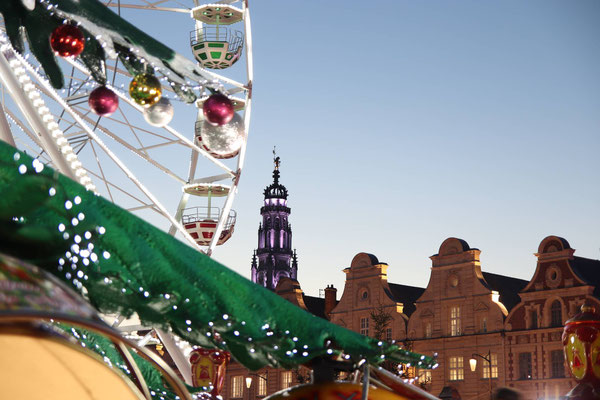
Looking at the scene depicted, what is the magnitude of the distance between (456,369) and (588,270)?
6.77m

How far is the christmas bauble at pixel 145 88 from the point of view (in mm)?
4145

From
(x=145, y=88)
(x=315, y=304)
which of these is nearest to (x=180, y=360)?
(x=145, y=88)

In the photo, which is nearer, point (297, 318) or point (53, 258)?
point (53, 258)

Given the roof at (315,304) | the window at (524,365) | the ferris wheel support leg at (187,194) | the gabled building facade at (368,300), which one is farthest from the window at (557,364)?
the ferris wheel support leg at (187,194)

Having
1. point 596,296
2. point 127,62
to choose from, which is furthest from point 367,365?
point 596,296

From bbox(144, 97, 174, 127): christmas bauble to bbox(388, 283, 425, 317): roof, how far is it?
37504 millimetres

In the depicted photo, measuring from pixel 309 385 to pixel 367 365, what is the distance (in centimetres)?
58

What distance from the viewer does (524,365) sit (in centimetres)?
3550

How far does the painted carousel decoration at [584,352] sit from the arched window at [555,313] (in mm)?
28812

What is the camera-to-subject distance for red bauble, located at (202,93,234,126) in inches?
174

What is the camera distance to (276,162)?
114 metres

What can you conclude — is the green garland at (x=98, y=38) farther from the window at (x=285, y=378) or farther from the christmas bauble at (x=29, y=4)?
the window at (x=285, y=378)

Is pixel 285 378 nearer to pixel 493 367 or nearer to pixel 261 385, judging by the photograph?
pixel 261 385

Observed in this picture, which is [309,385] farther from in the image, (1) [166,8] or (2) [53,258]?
(1) [166,8]
